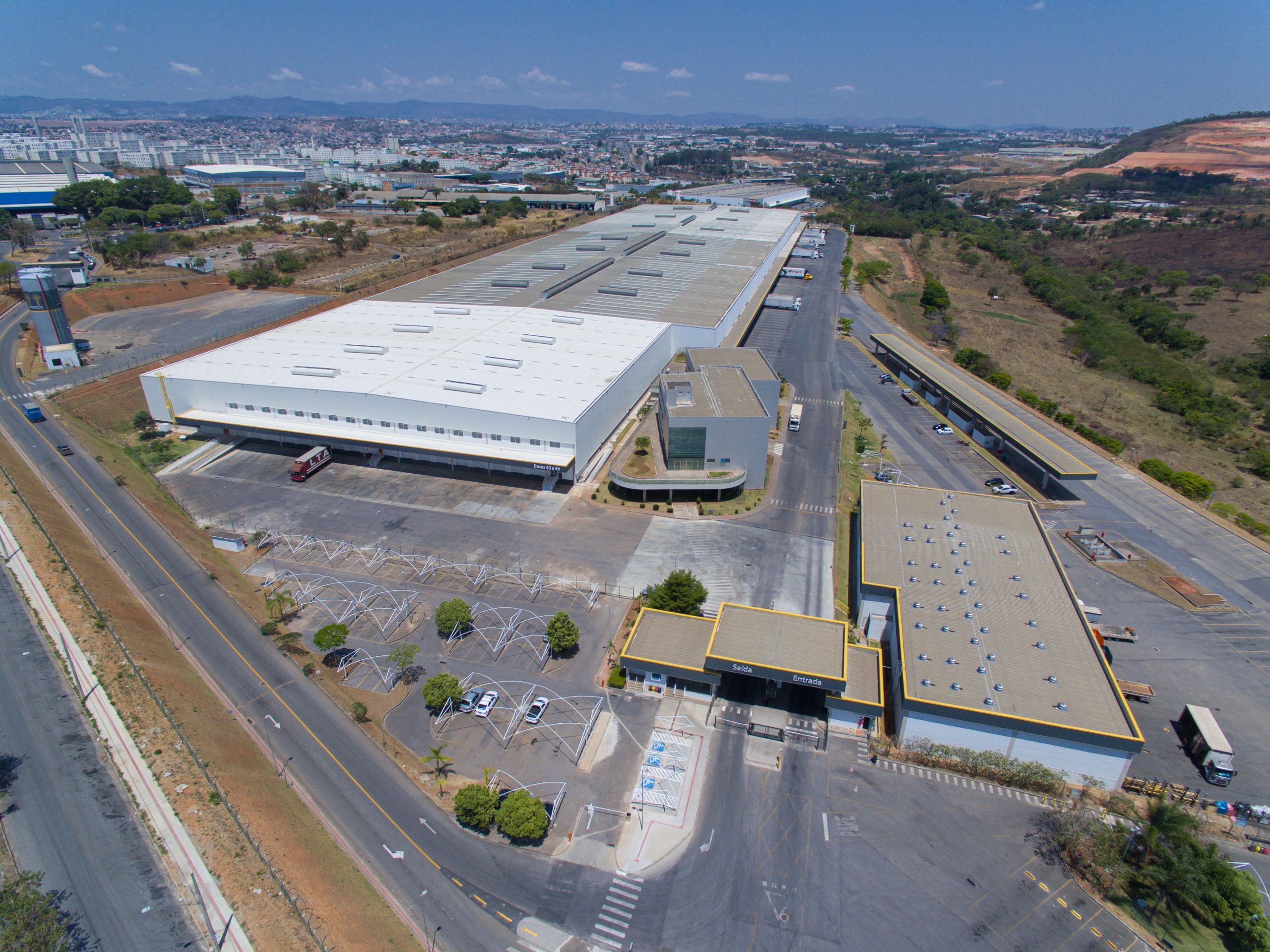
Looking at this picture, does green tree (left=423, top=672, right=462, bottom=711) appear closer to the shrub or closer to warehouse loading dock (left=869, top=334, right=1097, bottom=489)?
warehouse loading dock (left=869, top=334, right=1097, bottom=489)

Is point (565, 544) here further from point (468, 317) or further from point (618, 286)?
point (618, 286)

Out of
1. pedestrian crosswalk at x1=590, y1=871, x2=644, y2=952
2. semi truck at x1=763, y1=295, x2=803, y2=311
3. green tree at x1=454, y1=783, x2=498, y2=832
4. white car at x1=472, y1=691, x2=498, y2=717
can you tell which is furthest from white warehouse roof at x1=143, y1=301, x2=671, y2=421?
semi truck at x1=763, y1=295, x2=803, y2=311

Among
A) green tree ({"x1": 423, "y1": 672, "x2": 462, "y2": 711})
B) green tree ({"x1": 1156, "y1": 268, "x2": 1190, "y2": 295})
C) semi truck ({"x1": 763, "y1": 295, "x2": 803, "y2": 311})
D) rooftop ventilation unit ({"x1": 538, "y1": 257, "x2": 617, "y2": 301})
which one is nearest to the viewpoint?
green tree ({"x1": 423, "y1": 672, "x2": 462, "y2": 711})

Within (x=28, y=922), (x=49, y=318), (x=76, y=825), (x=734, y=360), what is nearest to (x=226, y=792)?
(x=76, y=825)

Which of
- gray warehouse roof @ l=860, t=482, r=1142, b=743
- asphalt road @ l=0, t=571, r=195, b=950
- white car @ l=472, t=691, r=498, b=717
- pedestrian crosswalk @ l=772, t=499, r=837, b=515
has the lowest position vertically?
white car @ l=472, t=691, r=498, b=717

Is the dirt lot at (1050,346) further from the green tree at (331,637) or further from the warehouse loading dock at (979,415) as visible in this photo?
the green tree at (331,637)

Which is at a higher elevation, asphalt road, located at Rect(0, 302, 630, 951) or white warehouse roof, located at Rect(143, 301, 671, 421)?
white warehouse roof, located at Rect(143, 301, 671, 421)
